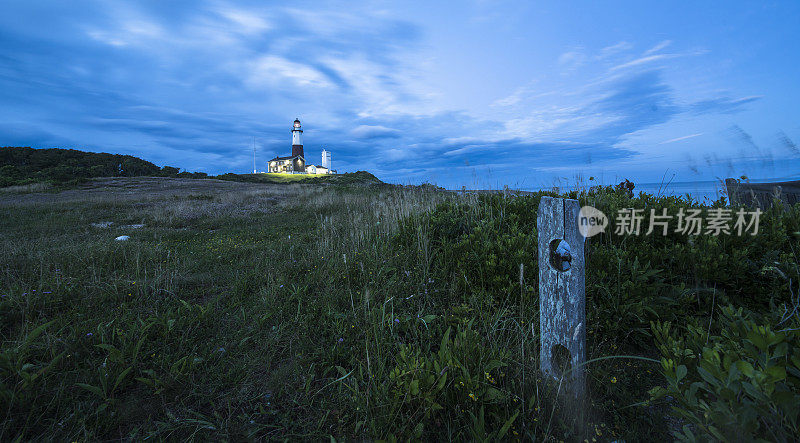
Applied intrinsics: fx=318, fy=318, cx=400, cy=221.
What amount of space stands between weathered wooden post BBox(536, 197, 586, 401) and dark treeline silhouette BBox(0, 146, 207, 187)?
5446 centimetres

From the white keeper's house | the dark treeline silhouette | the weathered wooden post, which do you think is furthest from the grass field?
the white keeper's house

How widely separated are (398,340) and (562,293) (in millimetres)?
1468

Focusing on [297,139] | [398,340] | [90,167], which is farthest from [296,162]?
[398,340]

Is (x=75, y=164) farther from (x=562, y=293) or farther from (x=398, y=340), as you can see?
(x=562, y=293)

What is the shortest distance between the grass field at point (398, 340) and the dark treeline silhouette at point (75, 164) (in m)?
50.7

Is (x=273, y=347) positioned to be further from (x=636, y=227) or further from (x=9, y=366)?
(x=636, y=227)

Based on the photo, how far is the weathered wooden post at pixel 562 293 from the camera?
214 cm

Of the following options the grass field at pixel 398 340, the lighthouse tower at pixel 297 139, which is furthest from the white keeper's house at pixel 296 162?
the grass field at pixel 398 340

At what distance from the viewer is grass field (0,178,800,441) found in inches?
78.9

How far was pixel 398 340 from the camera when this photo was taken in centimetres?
291

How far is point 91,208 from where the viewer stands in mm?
13156

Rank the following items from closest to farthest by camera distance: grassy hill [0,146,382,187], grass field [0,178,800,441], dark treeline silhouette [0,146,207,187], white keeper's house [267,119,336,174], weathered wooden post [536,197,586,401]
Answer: grass field [0,178,800,441]
weathered wooden post [536,197,586,401]
grassy hill [0,146,382,187]
dark treeline silhouette [0,146,207,187]
white keeper's house [267,119,336,174]

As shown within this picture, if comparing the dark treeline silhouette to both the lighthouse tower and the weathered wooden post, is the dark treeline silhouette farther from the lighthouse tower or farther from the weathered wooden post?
the weathered wooden post

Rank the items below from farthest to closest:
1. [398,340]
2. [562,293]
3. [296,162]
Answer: [296,162] → [398,340] → [562,293]
